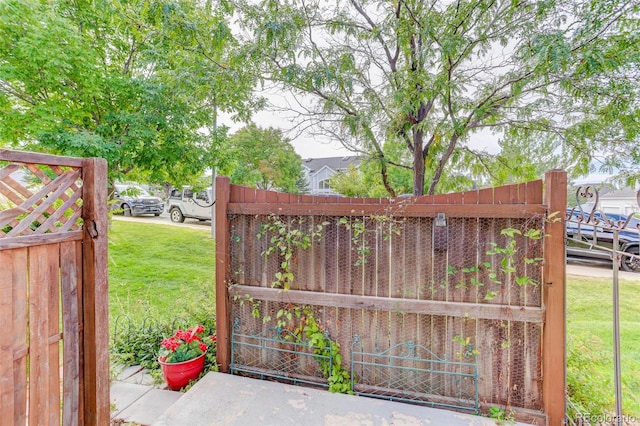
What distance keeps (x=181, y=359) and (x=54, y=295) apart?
4.52 ft

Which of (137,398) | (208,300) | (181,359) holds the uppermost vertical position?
(208,300)

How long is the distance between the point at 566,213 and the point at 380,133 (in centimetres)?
215

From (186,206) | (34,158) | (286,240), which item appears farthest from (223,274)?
(186,206)

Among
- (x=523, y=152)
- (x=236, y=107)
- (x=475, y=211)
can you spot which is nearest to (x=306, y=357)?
(x=475, y=211)

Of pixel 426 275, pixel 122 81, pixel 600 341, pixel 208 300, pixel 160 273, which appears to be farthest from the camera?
pixel 160 273

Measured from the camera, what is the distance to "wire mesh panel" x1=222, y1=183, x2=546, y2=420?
2150mm

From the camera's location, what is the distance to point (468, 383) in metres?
2.24

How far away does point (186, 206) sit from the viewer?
39.0 ft

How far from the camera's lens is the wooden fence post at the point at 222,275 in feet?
8.80

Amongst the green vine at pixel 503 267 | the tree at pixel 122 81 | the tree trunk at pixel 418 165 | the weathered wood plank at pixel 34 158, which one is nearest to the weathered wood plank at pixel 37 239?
the weathered wood plank at pixel 34 158

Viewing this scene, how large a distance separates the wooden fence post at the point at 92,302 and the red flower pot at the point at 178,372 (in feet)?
2.67

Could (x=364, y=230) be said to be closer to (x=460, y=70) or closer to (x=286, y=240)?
(x=286, y=240)

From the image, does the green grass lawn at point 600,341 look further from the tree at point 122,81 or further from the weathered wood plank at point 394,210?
the tree at point 122,81

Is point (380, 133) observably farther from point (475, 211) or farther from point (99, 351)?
point (99, 351)
